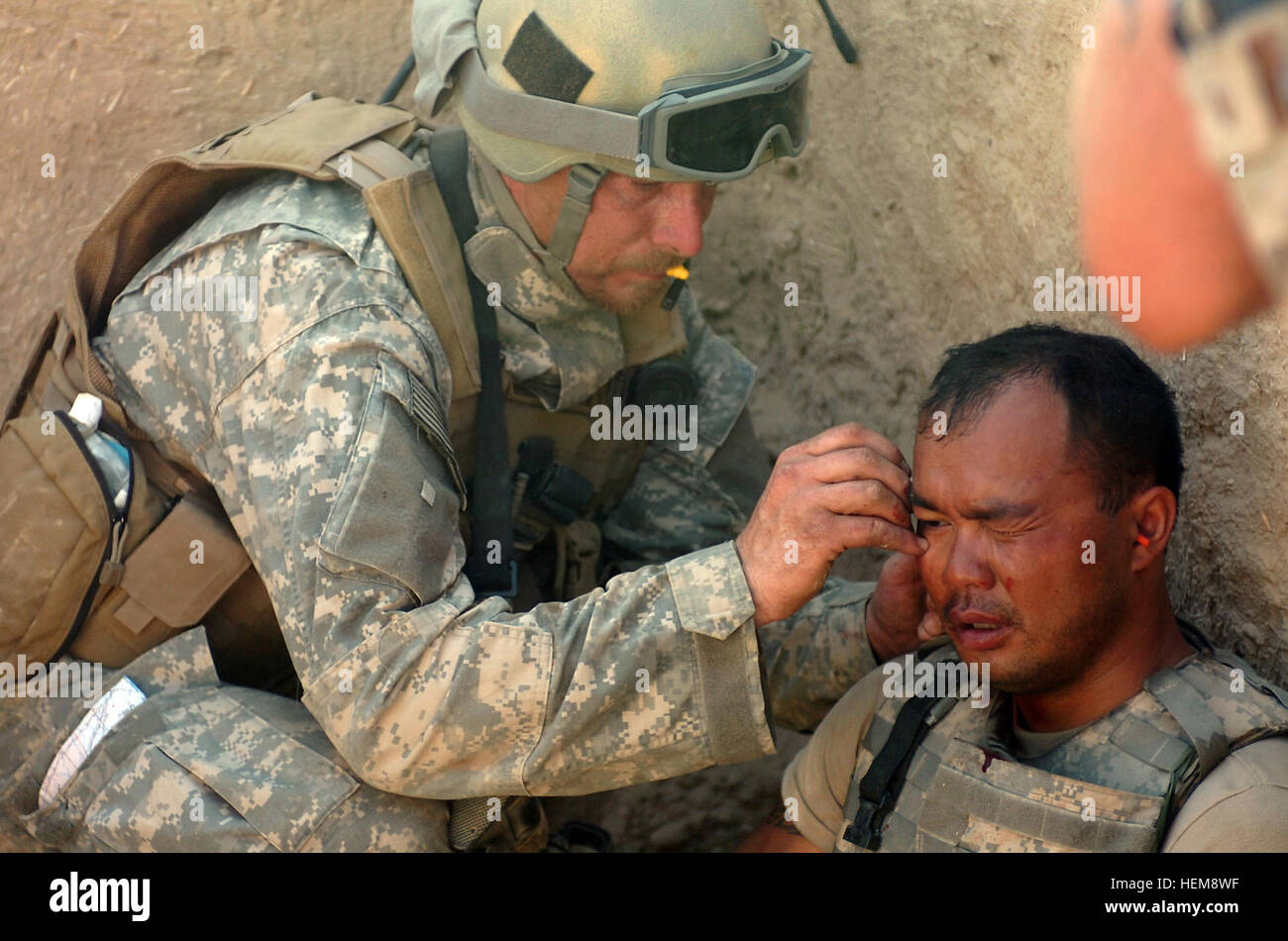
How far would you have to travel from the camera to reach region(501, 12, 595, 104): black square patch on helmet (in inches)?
97.3

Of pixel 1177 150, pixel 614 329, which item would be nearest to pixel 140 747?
pixel 614 329

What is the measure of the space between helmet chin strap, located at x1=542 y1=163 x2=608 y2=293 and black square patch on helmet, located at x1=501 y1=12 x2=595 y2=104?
13cm

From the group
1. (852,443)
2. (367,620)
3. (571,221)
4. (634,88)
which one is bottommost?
(367,620)

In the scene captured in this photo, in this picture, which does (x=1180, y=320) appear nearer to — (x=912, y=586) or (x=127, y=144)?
(x=912, y=586)

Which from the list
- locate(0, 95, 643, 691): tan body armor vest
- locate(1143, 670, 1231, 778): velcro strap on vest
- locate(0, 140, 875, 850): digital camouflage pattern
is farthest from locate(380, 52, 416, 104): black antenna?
locate(1143, 670, 1231, 778): velcro strap on vest

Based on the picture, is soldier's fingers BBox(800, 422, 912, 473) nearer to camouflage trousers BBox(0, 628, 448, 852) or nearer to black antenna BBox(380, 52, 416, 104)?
→ camouflage trousers BBox(0, 628, 448, 852)

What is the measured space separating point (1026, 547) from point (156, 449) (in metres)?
1.57

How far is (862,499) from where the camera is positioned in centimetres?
202

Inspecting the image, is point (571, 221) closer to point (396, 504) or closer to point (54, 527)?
point (396, 504)

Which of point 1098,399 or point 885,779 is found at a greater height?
point 1098,399

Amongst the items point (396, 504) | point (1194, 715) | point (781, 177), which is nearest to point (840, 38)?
point (781, 177)

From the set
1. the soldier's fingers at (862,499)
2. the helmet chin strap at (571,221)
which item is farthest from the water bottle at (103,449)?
the soldier's fingers at (862,499)

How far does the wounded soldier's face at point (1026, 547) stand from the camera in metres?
1.90
